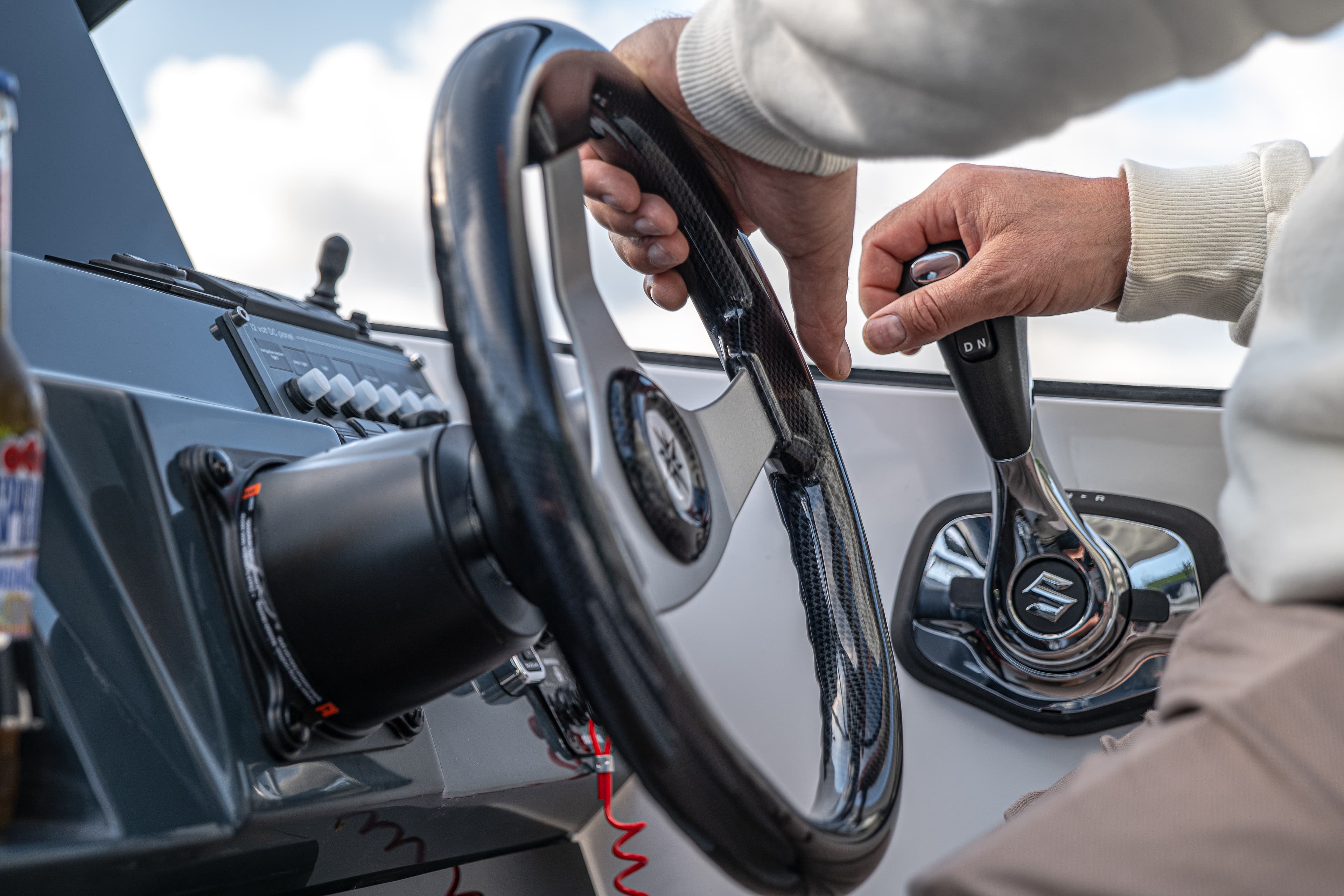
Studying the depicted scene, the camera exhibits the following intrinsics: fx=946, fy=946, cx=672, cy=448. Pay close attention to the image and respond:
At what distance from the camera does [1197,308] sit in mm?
812

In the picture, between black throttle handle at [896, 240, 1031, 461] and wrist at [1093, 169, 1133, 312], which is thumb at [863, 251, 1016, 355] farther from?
wrist at [1093, 169, 1133, 312]

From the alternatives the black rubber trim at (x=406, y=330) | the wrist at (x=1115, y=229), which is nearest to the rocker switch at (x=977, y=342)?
the wrist at (x=1115, y=229)

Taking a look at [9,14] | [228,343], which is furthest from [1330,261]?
[9,14]

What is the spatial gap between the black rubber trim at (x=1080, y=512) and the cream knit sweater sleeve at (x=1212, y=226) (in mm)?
184

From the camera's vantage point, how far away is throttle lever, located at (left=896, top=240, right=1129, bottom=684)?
2.59 feet

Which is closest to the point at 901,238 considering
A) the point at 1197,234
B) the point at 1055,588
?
the point at 1197,234

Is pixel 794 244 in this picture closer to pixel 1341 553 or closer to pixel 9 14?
pixel 1341 553

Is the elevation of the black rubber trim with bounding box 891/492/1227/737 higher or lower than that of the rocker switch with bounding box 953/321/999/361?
lower

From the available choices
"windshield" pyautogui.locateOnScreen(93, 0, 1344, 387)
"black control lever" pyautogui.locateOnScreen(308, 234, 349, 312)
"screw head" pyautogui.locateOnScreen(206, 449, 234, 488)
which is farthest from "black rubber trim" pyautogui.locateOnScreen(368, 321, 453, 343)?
"screw head" pyautogui.locateOnScreen(206, 449, 234, 488)

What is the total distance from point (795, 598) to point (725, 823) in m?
0.73

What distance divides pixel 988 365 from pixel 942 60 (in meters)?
0.36

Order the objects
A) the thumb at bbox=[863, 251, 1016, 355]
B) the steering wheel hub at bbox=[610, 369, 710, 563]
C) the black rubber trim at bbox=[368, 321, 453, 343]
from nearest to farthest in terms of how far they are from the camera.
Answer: the steering wheel hub at bbox=[610, 369, 710, 563] < the thumb at bbox=[863, 251, 1016, 355] < the black rubber trim at bbox=[368, 321, 453, 343]

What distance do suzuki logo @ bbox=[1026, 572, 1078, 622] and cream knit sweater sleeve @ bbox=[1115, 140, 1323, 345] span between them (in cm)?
A: 25

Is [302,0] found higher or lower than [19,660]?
higher
